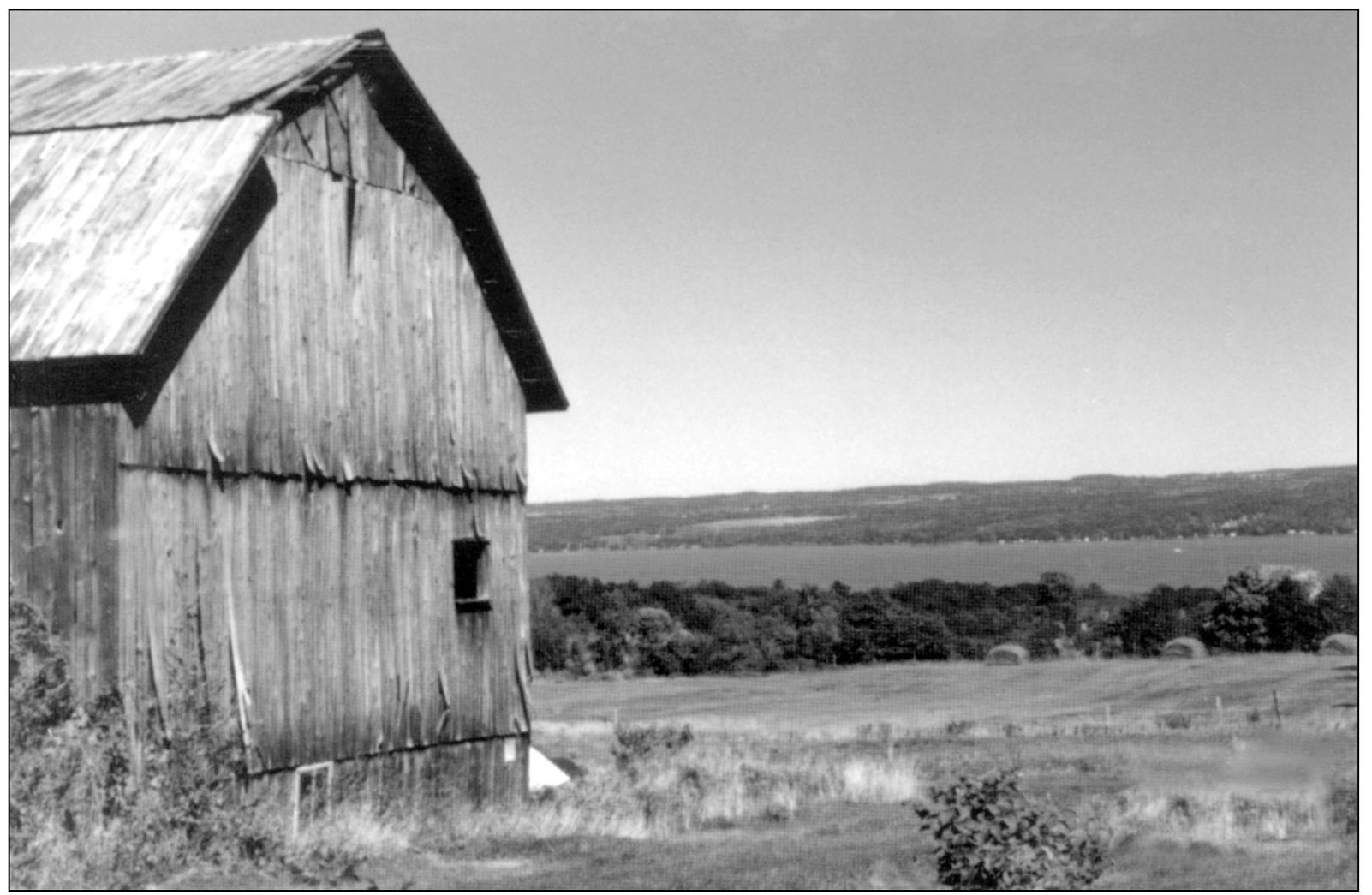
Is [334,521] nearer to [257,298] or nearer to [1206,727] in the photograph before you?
[257,298]

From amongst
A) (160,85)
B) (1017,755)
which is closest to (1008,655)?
(1017,755)

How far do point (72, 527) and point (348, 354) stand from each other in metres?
3.73

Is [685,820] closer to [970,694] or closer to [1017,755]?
[1017,755]

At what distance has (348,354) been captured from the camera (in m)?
18.0

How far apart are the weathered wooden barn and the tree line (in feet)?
145

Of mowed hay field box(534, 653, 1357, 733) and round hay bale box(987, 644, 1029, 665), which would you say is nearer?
mowed hay field box(534, 653, 1357, 733)

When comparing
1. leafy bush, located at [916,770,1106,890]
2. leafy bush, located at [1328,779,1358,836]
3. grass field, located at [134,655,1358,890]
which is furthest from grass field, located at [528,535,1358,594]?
leafy bush, located at [916,770,1106,890]

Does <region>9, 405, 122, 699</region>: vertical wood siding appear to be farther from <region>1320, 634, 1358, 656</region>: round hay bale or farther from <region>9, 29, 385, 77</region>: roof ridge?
<region>1320, 634, 1358, 656</region>: round hay bale

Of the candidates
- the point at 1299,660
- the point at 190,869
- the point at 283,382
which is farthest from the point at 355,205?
the point at 1299,660

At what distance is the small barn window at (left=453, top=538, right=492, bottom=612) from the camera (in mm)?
20062

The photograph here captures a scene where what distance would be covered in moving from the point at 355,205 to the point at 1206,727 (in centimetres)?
2332

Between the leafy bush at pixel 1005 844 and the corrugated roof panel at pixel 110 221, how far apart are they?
7462mm

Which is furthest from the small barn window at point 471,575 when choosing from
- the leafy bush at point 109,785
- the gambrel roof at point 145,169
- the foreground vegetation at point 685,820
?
the leafy bush at point 109,785

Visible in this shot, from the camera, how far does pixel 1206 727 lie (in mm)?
35656
